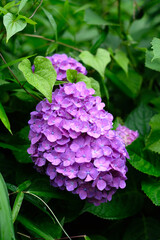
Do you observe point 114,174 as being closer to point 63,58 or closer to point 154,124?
point 154,124

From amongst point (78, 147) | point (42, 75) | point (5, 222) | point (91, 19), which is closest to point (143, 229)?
point (78, 147)

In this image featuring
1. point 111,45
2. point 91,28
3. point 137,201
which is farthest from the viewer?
point 91,28

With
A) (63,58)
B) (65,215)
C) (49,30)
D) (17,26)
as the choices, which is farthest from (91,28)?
(65,215)

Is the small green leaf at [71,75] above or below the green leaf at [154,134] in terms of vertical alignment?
above

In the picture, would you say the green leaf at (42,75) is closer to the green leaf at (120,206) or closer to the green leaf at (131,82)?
the green leaf at (120,206)

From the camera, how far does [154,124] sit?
1373 mm

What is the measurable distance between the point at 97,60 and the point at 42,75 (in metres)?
0.42

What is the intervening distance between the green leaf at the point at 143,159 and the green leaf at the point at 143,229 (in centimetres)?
33

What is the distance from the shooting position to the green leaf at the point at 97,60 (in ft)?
4.70

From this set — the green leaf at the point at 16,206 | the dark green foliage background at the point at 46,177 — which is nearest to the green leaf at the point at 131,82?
the dark green foliage background at the point at 46,177

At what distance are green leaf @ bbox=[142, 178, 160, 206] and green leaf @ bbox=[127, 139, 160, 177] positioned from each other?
6cm

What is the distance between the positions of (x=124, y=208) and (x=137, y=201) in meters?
0.09

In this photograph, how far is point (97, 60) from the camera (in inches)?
58.2

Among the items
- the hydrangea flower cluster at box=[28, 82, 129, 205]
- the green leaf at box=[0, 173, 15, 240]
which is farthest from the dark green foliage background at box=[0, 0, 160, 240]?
the hydrangea flower cluster at box=[28, 82, 129, 205]
